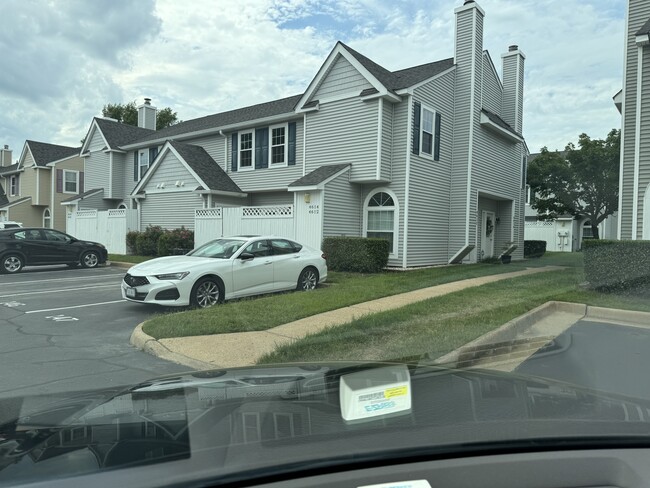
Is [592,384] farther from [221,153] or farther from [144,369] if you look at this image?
[221,153]

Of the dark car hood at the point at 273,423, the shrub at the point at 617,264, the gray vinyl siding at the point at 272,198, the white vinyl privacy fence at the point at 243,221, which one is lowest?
the dark car hood at the point at 273,423

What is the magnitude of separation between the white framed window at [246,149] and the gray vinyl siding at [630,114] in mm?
13612

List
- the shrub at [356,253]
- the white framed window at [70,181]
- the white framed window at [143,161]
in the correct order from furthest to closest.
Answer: the white framed window at [70,181] < the white framed window at [143,161] < the shrub at [356,253]

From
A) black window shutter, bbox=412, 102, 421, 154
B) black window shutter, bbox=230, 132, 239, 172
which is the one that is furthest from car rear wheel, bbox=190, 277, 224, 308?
black window shutter, bbox=230, 132, 239, 172

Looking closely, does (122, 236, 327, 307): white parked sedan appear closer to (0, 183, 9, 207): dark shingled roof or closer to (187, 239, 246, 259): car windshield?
(187, 239, 246, 259): car windshield

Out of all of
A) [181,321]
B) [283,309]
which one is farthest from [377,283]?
[181,321]

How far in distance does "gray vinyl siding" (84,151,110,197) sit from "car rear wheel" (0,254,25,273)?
1235 centimetres

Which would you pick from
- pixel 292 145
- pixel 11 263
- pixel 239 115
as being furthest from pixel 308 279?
pixel 239 115

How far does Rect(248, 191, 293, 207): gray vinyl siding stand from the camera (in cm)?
2047

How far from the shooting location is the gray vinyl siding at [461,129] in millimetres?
18578

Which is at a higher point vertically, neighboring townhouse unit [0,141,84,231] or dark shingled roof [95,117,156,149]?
dark shingled roof [95,117,156,149]

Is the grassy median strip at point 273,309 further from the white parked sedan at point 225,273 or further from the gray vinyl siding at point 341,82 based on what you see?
the gray vinyl siding at point 341,82

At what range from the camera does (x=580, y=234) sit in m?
37.9

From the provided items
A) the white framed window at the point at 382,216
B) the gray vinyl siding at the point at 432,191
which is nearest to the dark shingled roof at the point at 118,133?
the white framed window at the point at 382,216
